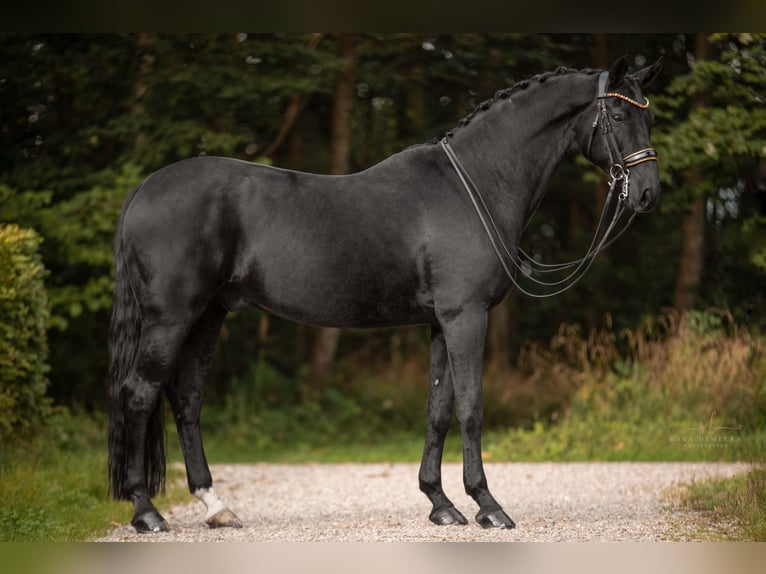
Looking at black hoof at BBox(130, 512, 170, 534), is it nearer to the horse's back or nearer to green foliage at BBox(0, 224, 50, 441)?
the horse's back

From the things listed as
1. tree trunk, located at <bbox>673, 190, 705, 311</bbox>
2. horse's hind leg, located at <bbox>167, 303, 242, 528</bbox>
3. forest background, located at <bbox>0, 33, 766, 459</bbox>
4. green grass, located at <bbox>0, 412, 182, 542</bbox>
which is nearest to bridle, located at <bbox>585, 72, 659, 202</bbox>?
horse's hind leg, located at <bbox>167, 303, 242, 528</bbox>

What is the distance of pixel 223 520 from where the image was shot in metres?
5.46

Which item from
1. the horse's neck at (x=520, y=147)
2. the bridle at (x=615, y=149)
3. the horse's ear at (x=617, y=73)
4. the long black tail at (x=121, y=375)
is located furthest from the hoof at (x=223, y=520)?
the horse's ear at (x=617, y=73)

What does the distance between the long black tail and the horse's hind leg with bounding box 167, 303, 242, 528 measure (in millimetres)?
172

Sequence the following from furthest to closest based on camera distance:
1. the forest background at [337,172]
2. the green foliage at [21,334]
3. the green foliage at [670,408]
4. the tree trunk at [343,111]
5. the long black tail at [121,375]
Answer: the tree trunk at [343,111] → the forest background at [337,172] → the green foliage at [670,408] → the green foliage at [21,334] → the long black tail at [121,375]

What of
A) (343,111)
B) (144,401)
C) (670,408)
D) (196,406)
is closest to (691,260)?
(670,408)

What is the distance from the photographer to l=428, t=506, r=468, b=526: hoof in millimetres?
5410

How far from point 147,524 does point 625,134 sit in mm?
3650

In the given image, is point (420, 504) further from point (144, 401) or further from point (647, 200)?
point (647, 200)

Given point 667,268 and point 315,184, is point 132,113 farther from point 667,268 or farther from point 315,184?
point 667,268

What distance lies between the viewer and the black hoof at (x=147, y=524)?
17.1ft

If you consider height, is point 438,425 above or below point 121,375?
below

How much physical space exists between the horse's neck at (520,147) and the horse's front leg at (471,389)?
2.09 feet

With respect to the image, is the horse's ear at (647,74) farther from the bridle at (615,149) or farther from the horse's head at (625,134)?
the bridle at (615,149)
